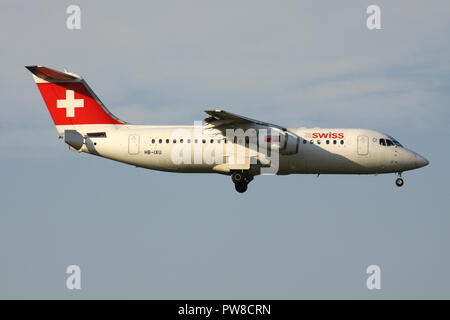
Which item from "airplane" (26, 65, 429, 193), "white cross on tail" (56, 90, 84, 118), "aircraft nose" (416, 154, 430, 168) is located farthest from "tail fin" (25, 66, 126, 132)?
"aircraft nose" (416, 154, 430, 168)

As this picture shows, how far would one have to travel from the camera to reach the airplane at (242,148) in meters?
29.8

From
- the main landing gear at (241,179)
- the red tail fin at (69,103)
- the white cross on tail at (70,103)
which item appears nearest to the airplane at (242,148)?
the main landing gear at (241,179)

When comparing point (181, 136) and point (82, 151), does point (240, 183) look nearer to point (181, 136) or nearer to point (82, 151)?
point (181, 136)

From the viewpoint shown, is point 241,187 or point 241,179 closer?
point 241,179

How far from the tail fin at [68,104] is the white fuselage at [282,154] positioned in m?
1.12

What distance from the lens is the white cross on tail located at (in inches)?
1246

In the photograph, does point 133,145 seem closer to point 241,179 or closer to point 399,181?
point 241,179

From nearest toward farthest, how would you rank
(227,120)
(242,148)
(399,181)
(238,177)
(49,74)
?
(227,120) < (242,148) < (238,177) < (399,181) < (49,74)

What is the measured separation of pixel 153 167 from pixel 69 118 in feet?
15.5

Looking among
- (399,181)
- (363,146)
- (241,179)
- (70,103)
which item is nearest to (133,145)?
(70,103)

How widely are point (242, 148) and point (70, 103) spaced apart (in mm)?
8509

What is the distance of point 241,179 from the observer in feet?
99.2

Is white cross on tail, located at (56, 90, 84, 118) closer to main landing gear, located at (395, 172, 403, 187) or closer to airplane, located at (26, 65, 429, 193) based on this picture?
airplane, located at (26, 65, 429, 193)

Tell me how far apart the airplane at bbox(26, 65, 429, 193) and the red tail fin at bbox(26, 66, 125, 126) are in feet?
0.90
